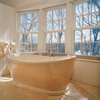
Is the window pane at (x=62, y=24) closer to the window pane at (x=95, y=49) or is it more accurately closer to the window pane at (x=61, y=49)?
the window pane at (x=61, y=49)

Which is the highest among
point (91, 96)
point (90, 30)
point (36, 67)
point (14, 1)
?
point (14, 1)

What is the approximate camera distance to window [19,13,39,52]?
3.53 metres

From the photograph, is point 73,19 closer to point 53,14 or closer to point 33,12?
point 53,14

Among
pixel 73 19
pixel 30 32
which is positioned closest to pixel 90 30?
pixel 73 19

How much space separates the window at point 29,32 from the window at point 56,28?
1.51 feet

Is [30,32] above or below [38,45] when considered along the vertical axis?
above

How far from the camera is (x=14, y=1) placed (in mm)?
3574

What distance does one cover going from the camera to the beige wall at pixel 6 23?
3.25 meters

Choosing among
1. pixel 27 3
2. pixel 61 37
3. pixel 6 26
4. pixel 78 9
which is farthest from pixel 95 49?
pixel 6 26

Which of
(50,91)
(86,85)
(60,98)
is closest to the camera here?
(60,98)

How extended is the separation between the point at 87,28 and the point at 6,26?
2.62m

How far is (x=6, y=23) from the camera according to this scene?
11.1 ft

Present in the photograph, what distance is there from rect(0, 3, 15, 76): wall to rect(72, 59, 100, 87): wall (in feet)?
7.43

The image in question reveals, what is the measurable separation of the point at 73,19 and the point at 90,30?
0.61m
